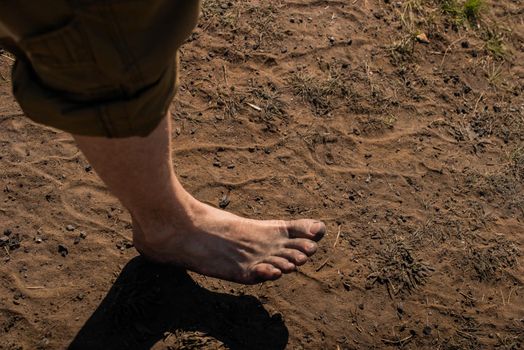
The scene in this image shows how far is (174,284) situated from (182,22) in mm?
1481

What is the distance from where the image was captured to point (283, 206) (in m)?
2.85

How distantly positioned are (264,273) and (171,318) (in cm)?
46

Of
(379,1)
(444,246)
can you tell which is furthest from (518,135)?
(379,1)

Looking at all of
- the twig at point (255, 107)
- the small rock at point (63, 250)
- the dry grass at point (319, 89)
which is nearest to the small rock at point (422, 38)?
the dry grass at point (319, 89)

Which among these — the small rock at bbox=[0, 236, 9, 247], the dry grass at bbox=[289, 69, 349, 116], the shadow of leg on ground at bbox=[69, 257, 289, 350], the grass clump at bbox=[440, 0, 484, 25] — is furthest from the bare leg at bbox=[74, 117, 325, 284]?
the grass clump at bbox=[440, 0, 484, 25]

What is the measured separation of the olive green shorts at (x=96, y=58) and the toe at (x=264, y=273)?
1088 millimetres

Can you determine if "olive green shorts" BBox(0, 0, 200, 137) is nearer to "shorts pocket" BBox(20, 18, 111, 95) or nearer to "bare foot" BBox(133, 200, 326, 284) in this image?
"shorts pocket" BBox(20, 18, 111, 95)

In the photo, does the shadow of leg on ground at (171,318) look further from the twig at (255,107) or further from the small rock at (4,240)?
the twig at (255,107)

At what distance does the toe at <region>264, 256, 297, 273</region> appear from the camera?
2402 mm

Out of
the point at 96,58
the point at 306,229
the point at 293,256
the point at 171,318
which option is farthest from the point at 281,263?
the point at 96,58

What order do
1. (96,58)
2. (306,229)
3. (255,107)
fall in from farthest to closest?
(255,107), (306,229), (96,58)

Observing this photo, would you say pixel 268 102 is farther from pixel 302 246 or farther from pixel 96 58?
pixel 96 58

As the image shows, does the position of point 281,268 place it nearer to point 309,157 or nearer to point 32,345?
point 309,157

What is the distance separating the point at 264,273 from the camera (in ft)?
7.78
